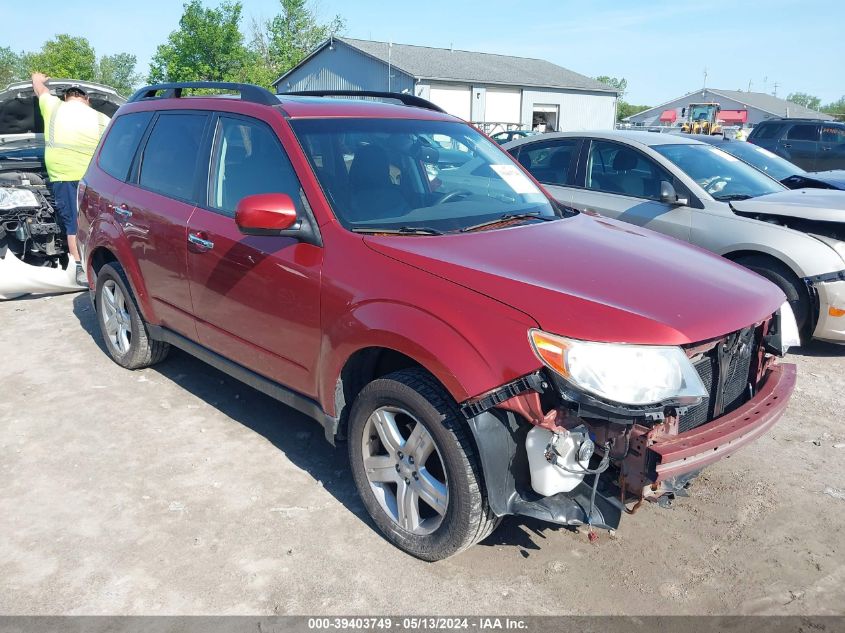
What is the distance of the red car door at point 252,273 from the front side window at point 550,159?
394 centimetres

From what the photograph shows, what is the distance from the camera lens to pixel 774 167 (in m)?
7.55

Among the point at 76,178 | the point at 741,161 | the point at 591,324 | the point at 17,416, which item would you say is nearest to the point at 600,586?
the point at 591,324

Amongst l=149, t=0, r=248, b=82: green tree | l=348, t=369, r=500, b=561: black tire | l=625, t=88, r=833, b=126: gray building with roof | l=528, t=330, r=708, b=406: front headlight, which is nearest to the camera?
l=528, t=330, r=708, b=406: front headlight

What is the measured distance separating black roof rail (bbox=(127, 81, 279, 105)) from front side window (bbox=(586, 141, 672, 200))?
12.3ft

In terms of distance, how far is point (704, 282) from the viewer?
9.82 ft

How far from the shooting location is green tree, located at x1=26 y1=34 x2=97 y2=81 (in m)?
53.9

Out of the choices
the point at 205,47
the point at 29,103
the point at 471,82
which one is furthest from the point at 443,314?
the point at 205,47

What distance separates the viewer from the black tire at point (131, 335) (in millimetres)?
4961

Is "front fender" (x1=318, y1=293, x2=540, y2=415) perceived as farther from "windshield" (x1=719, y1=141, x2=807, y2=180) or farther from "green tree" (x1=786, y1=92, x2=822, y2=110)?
"green tree" (x1=786, y1=92, x2=822, y2=110)

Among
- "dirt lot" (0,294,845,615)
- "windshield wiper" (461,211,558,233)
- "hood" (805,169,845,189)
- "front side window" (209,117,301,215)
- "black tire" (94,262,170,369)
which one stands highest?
"front side window" (209,117,301,215)

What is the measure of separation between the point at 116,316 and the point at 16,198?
311cm

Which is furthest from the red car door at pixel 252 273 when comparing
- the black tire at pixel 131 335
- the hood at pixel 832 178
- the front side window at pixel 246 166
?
the hood at pixel 832 178

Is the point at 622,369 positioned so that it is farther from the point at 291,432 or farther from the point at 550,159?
the point at 550,159

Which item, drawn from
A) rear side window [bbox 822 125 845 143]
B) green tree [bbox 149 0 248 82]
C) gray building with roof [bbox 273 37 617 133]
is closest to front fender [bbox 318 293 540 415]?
rear side window [bbox 822 125 845 143]
